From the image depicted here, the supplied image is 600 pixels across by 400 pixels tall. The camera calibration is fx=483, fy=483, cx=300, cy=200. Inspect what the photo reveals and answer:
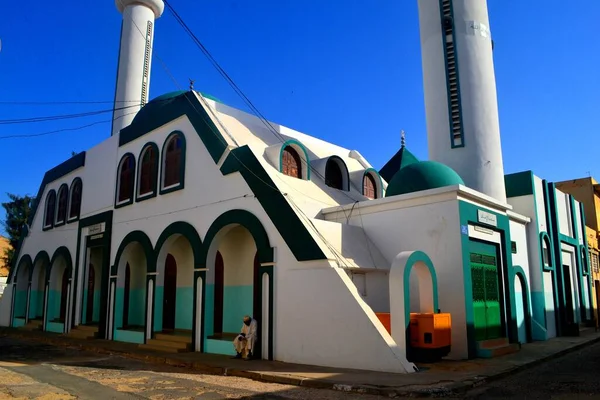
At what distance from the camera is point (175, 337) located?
43.4ft

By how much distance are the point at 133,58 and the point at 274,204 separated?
19.0 metres

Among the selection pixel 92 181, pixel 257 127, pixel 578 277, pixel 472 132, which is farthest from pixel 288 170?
pixel 578 277

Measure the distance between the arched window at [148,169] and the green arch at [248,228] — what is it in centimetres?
372

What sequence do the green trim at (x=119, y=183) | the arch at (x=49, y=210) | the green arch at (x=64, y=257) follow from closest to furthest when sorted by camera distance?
1. the green trim at (x=119, y=183)
2. the green arch at (x=64, y=257)
3. the arch at (x=49, y=210)

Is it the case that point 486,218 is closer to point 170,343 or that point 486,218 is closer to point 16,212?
point 170,343

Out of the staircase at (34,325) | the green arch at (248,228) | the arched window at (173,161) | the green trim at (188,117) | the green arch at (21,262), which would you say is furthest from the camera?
the green arch at (21,262)

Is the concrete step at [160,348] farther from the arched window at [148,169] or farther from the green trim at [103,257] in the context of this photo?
the arched window at [148,169]


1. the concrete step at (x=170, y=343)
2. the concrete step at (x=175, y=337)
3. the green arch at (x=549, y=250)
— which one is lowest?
the concrete step at (x=170, y=343)

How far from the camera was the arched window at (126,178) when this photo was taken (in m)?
Answer: 16.7

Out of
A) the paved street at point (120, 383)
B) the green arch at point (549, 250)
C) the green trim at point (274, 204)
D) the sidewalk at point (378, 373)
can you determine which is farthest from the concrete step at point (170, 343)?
the green arch at point (549, 250)

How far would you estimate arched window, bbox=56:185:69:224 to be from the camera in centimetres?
2073

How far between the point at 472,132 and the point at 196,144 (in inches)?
334

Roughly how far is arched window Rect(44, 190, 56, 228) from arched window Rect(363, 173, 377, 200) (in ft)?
46.3

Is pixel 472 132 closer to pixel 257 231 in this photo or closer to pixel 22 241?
pixel 257 231
